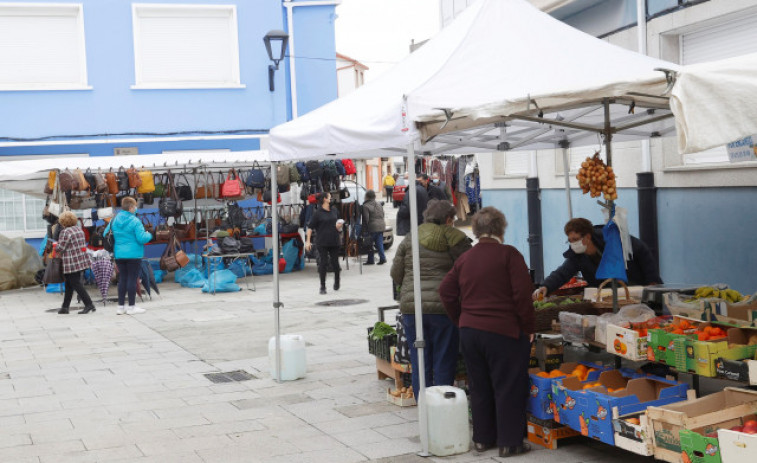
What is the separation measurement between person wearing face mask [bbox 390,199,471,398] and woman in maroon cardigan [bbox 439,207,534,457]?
0.45 meters

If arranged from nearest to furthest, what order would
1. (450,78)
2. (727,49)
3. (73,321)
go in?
(450,78)
(727,49)
(73,321)

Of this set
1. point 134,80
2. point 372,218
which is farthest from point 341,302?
point 134,80

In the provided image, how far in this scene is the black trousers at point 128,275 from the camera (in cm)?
1399

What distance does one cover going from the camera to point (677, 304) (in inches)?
259

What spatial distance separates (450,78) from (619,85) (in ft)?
5.50

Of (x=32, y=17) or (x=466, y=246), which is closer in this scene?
(x=466, y=246)

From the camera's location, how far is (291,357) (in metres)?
8.83

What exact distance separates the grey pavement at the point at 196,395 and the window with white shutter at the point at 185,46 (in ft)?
26.1

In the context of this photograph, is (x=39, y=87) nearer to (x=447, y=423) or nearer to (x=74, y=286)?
(x=74, y=286)

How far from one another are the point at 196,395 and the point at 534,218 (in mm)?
8615

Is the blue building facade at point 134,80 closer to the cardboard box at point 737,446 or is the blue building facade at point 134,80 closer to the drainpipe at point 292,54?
the drainpipe at point 292,54

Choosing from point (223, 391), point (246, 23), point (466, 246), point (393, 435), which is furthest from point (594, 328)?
point (246, 23)

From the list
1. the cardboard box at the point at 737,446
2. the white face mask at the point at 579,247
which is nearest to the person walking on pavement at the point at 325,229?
the white face mask at the point at 579,247

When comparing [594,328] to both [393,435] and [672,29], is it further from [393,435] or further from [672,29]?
[672,29]
